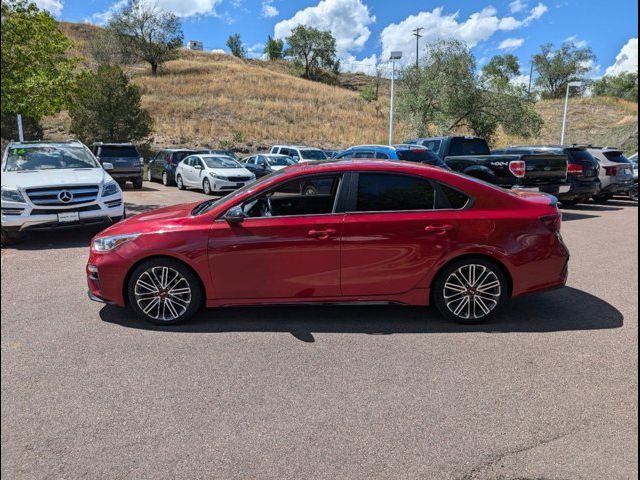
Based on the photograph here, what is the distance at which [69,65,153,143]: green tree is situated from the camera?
2800 centimetres

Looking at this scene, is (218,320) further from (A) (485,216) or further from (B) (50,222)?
(B) (50,222)

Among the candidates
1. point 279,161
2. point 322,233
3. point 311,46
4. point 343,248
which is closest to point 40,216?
point 322,233

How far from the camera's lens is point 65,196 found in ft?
27.1

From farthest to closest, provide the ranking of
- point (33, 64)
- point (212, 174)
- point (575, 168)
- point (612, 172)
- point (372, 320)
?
point (212, 174), point (612, 172), point (575, 168), point (33, 64), point (372, 320)

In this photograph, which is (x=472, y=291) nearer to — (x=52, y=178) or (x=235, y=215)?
(x=235, y=215)

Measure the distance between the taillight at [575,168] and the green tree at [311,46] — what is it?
78.5 m

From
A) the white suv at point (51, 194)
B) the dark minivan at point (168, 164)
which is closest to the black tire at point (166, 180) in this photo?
the dark minivan at point (168, 164)

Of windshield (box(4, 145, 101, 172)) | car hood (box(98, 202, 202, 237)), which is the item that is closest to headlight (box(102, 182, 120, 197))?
windshield (box(4, 145, 101, 172))

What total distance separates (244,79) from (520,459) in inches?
2422

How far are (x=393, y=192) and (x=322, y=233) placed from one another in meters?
0.83

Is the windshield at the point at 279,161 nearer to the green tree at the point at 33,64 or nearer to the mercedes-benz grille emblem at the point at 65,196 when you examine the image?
the green tree at the point at 33,64

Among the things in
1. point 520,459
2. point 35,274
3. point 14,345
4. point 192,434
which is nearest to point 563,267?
point 520,459

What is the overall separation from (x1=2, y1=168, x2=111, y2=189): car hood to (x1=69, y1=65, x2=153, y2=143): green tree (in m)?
20.9

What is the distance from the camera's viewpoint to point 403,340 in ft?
14.6
